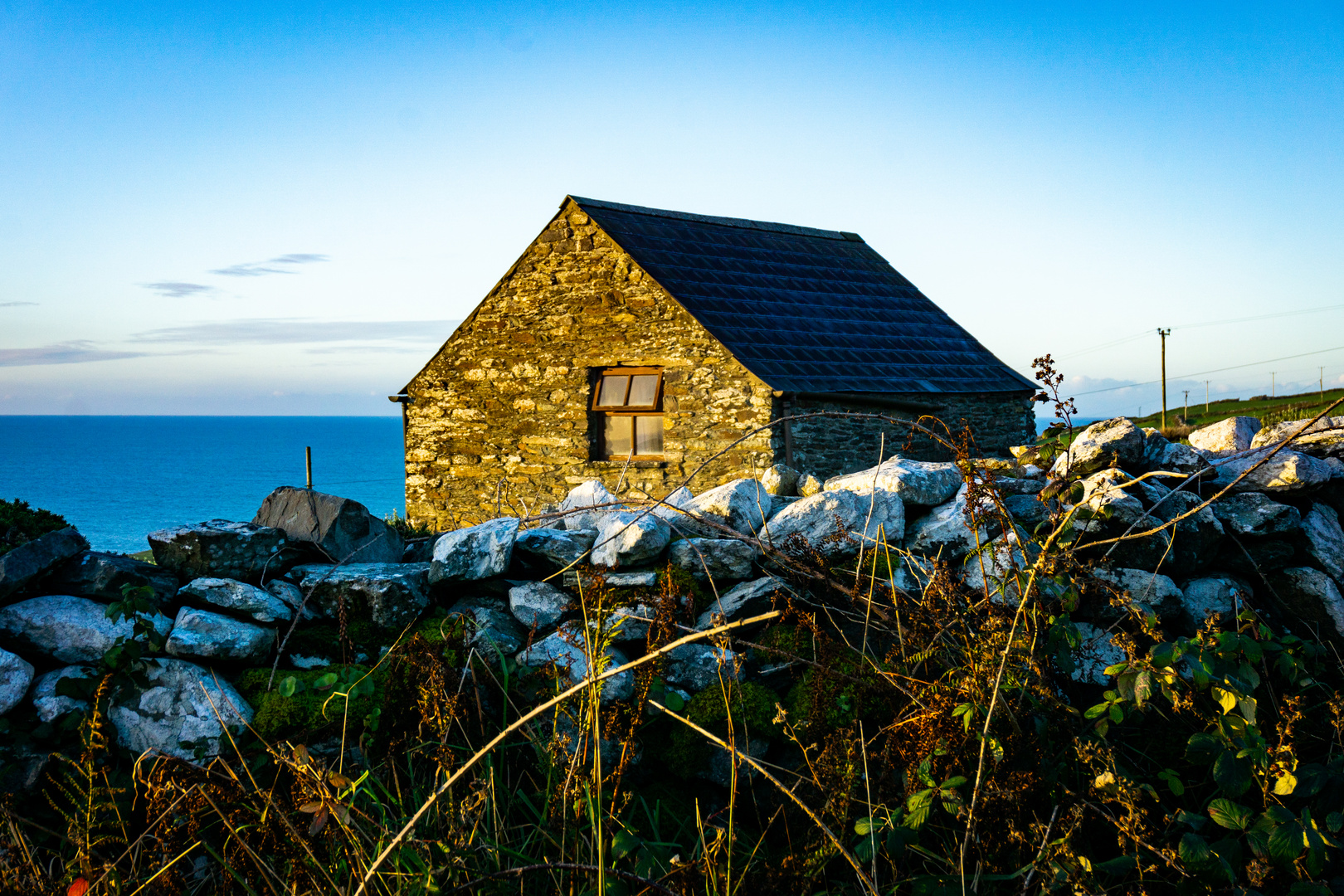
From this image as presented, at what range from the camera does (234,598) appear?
300cm

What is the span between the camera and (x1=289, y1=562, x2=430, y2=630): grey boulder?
3104 mm

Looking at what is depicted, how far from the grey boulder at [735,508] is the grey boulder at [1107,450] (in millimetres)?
1298

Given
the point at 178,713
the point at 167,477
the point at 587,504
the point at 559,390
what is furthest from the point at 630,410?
the point at 167,477

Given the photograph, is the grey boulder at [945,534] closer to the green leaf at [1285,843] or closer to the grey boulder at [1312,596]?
the grey boulder at [1312,596]

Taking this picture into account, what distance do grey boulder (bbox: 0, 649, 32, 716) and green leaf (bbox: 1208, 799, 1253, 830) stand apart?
3.33 m

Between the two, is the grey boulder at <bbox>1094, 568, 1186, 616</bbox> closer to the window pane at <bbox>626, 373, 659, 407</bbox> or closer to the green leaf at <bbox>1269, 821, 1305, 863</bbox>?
the green leaf at <bbox>1269, 821, 1305, 863</bbox>

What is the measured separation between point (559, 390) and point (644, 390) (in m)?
1.33

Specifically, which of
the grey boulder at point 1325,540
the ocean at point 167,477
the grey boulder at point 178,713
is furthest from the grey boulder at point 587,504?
the ocean at point 167,477

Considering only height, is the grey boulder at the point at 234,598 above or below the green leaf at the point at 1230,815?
above

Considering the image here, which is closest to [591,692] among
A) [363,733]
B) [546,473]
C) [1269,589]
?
[363,733]

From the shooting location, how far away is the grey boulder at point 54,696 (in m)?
2.60

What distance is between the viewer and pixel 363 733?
2586mm

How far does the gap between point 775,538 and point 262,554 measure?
2.01m

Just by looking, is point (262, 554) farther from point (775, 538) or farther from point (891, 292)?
point (891, 292)
